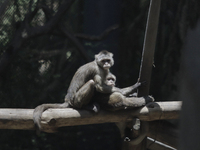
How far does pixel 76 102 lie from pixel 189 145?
3.14 metres

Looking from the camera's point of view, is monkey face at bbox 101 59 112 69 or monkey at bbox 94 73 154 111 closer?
monkey at bbox 94 73 154 111

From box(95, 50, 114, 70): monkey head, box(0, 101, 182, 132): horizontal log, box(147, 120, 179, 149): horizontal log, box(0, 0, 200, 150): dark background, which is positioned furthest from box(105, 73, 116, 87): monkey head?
box(0, 0, 200, 150): dark background

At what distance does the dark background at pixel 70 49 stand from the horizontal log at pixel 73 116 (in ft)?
10.2

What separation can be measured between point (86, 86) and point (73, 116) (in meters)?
0.50

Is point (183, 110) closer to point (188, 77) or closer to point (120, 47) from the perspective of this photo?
point (188, 77)

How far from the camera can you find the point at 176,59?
712cm

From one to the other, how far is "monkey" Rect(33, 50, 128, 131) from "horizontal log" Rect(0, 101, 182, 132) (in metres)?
0.11

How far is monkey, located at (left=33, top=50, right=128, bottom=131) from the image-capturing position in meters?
3.71

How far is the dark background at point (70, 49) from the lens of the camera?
6336 mm

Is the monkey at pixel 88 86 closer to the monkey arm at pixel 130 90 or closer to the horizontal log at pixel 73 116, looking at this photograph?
the monkey arm at pixel 130 90

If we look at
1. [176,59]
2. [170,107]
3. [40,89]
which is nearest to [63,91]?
[40,89]

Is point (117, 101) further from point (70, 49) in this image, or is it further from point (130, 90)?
point (70, 49)

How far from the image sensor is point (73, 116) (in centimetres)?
350

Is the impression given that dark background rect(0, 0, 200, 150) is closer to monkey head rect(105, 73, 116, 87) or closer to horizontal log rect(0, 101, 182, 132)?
monkey head rect(105, 73, 116, 87)
